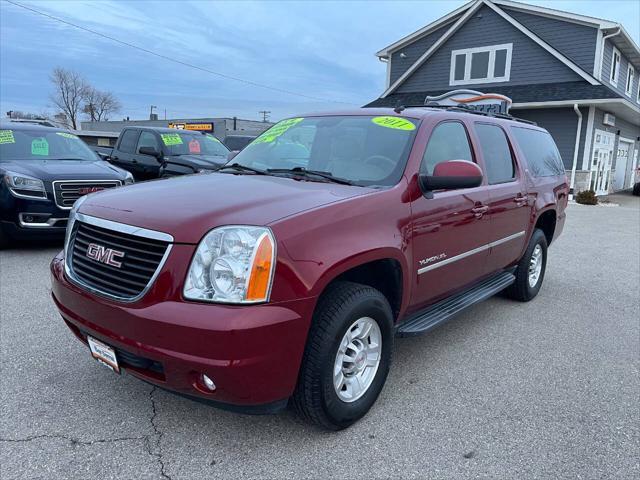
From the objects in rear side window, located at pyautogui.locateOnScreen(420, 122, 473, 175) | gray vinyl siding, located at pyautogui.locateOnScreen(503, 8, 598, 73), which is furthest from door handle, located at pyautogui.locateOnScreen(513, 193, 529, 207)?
gray vinyl siding, located at pyautogui.locateOnScreen(503, 8, 598, 73)

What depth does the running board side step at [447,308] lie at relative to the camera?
3297 mm

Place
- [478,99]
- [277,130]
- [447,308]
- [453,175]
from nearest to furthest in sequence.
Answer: [453,175]
[447,308]
[277,130]
[478,99]

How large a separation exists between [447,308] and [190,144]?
8016 millimetres

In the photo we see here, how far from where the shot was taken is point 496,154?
4.50m

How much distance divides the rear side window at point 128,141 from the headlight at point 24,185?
4.40 m

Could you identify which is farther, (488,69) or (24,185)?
(488,69)

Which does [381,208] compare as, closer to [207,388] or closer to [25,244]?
[207,388]

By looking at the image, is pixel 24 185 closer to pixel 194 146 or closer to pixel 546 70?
pixel 194 146

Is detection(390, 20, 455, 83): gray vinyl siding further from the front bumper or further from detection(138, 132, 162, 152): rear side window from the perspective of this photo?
the front bumper

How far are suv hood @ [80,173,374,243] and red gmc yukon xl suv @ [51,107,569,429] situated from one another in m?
A: 0.01

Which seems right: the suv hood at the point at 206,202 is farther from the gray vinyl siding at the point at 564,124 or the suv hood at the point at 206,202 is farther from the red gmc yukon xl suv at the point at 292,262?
the gray vinyl siding at the point at 564,124

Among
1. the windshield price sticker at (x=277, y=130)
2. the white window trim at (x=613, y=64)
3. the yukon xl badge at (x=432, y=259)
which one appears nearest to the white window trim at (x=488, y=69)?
the white window trim at (x=613, y=64)

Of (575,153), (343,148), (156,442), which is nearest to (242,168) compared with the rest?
(343,148)

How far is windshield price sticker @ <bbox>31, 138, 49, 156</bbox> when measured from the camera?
7.53 meters
